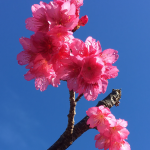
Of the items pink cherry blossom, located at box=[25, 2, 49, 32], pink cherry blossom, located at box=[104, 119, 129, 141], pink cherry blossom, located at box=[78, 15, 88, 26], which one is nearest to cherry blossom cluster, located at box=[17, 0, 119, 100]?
pink cherry blossom, located at box=[25, 2, 49, 32]

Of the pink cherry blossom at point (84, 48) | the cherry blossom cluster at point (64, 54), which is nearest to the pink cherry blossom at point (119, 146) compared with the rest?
the cherry blossom cluster at point (64, 54)

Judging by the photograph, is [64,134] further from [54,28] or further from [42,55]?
[54,28]

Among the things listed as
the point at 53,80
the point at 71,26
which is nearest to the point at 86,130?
the point at 53,80

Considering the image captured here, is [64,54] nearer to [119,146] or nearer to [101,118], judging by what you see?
[101,118]

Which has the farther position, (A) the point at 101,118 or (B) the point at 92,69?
(A) the point at 101,118

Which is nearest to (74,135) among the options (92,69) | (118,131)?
(118,131)

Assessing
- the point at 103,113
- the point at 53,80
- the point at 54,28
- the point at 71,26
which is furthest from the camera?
the point at 103,113
